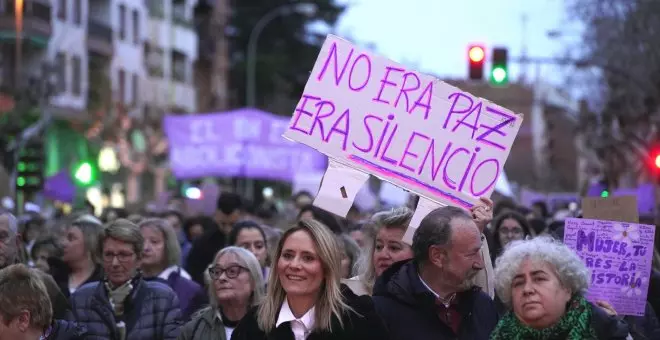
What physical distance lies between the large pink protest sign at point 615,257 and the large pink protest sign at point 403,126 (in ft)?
1.72

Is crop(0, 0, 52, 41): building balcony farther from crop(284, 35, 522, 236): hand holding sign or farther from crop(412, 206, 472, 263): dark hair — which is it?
crop(412, 206, 472, 263): dark hair

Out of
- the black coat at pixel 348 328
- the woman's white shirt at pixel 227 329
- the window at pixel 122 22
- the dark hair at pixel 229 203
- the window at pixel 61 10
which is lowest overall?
the woman's white shirt at pixel 227 329

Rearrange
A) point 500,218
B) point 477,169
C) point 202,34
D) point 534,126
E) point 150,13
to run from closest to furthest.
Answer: point 477,169, point 500,218, point 150,13, point 202,34, point 534,126

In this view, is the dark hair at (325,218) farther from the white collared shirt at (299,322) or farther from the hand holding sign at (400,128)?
the white collared shirt at (299,322)

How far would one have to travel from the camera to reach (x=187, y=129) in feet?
88.4

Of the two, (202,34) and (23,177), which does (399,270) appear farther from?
(202,34)

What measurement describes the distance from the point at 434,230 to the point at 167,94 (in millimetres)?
60010

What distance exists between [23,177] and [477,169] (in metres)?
18.3

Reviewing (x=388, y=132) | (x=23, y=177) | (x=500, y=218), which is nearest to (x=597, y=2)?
(x=23, y=177)

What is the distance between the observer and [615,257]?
753cm

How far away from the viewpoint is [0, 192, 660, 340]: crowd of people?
19.6ft

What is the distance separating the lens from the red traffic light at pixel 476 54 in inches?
1083

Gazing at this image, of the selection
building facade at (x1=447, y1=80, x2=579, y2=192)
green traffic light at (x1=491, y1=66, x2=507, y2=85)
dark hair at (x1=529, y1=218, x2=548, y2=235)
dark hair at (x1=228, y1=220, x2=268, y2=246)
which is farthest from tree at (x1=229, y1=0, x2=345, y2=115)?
dark hair at (x1=228, y1=220, x2=268, y2=246)

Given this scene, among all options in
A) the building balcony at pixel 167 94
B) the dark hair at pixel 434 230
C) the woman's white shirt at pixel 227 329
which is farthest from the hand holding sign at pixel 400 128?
the building balcony at pixel 167 94
